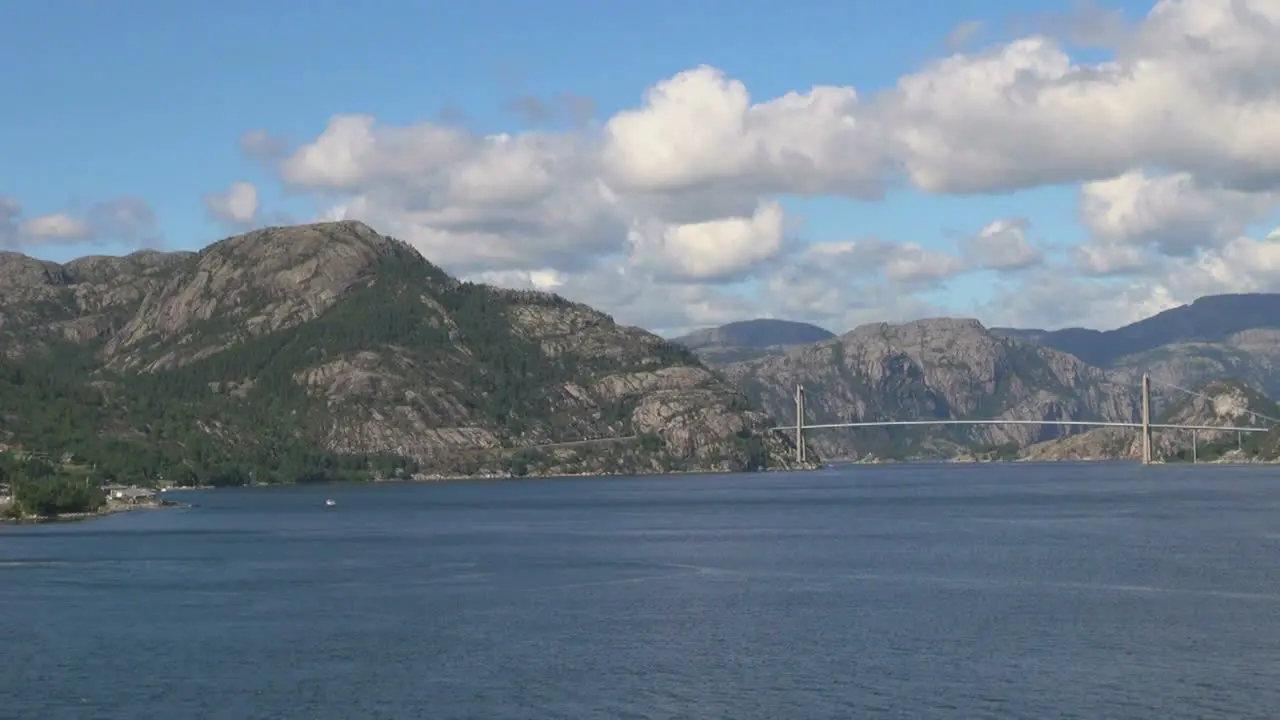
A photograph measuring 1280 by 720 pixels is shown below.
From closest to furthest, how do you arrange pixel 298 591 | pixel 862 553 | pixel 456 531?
pixel 298 591
pixel 862 553
pixel 456 531

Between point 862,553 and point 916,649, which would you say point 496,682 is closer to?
point 916,649

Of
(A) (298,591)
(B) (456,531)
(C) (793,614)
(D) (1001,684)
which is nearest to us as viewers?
(D) (1001,684)

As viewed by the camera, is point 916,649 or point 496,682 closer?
point 496,682

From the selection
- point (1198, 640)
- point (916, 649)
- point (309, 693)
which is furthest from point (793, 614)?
point (309, 693)

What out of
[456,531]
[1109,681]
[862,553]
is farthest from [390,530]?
[1109,681]

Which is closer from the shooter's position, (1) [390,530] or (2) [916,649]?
(2) [916,649]

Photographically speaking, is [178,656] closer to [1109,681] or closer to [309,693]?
[309,693]
